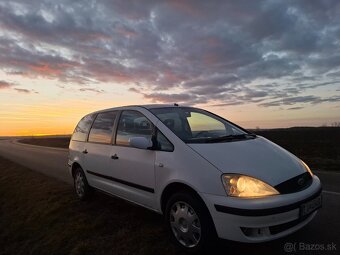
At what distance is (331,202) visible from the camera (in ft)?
19.8

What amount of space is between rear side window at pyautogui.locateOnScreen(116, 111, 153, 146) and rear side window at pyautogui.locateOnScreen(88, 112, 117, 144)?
11.8 inches

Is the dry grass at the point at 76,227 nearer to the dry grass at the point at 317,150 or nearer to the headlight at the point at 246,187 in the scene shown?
the headlight at the point at 246,187

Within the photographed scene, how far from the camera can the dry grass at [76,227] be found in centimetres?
458

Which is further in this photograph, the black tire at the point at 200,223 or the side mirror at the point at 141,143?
the side mirror at the point at 141,143

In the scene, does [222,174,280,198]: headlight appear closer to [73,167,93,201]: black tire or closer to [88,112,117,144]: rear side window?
[88,112,117,144]: rear side window

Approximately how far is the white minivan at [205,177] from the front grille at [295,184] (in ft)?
0.04

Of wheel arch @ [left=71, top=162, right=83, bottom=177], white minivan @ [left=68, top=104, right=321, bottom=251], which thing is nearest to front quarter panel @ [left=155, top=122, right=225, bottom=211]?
white minivan @ [left=68, top=104, right=321, bottom=251]

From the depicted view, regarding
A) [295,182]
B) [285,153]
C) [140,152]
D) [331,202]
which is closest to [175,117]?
[140,152]

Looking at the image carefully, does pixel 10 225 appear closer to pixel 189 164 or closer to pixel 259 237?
pixel 189 164

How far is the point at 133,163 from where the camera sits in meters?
4.90
